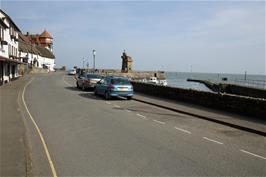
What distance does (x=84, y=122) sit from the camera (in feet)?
44.5

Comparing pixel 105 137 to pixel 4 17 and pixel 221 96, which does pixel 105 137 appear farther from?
pixel 4 17

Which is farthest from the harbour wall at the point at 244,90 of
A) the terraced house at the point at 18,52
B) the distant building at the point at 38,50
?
the distant building at the point at 38,50

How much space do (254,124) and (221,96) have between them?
4470 millimetres

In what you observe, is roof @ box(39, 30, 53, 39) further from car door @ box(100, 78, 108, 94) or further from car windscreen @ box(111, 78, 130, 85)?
car windscreen @ box(111, 78, 130, 85)

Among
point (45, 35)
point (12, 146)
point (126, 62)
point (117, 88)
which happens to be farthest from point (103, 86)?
point (45, 35)

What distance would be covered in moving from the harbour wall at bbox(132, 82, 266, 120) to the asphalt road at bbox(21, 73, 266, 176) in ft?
8.60

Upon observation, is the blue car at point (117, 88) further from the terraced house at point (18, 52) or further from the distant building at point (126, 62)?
the distant building at point (126, 62)

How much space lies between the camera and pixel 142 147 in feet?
30.8

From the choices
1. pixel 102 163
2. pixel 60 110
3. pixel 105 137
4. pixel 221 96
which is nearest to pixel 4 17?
pixel 60 110

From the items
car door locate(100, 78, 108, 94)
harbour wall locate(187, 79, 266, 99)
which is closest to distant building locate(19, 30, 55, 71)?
harbour wall locate(187, 79, 266, 99)

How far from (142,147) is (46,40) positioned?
473 feet

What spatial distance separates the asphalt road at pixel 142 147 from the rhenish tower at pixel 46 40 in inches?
5386

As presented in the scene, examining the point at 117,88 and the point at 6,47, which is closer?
the point at 117,88

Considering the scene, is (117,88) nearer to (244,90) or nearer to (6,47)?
(6,47)
